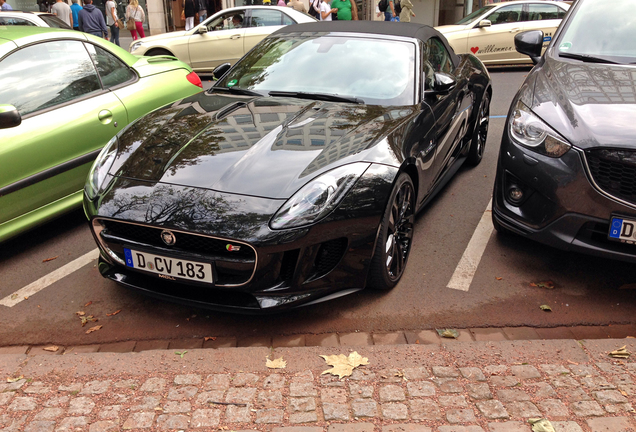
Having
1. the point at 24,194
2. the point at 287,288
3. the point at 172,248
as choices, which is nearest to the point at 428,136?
the point at 287,288

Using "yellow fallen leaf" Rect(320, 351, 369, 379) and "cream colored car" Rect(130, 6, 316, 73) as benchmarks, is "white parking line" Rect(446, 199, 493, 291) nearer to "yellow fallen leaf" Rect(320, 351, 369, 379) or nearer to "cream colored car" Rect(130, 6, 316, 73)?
"yellow fallen leaf" Rect(320, 351, 369, 379)

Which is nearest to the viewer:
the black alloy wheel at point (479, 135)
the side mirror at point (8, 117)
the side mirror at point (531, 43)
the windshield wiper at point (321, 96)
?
the side mirror at point (8, 117)

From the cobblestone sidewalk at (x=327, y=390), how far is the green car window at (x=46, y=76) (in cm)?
202

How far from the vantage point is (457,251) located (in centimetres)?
421

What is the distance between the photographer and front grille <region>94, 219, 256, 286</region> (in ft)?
9.64

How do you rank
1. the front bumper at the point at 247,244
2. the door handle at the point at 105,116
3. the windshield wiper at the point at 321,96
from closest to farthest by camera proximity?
the front bumper at the point at 247,244 → the windshield wiper at the point at 321,96 → the door handle at the point at 105,116

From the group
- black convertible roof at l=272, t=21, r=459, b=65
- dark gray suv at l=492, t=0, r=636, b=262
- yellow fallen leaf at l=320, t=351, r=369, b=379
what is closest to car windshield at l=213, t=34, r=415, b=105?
black convertible roof at l=272, t=21, r=459, b=65

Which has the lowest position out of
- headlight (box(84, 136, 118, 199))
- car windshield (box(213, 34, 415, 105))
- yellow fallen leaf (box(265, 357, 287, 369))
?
yellow fallen leaf (box(265, 357, 287, 369))

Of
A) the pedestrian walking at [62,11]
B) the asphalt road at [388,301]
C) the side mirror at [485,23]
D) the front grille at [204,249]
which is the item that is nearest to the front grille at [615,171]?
the asphalt road at [388,301]

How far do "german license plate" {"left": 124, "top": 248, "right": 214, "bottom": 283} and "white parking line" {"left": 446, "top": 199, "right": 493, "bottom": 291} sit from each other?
1.62 metres

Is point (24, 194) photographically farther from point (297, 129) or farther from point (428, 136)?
point (428, 136)

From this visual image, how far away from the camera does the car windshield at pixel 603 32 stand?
425cm

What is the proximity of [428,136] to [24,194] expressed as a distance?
111 inches

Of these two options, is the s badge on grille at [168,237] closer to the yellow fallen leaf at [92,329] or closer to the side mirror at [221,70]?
the yellow fallen leaf at [92,329]
